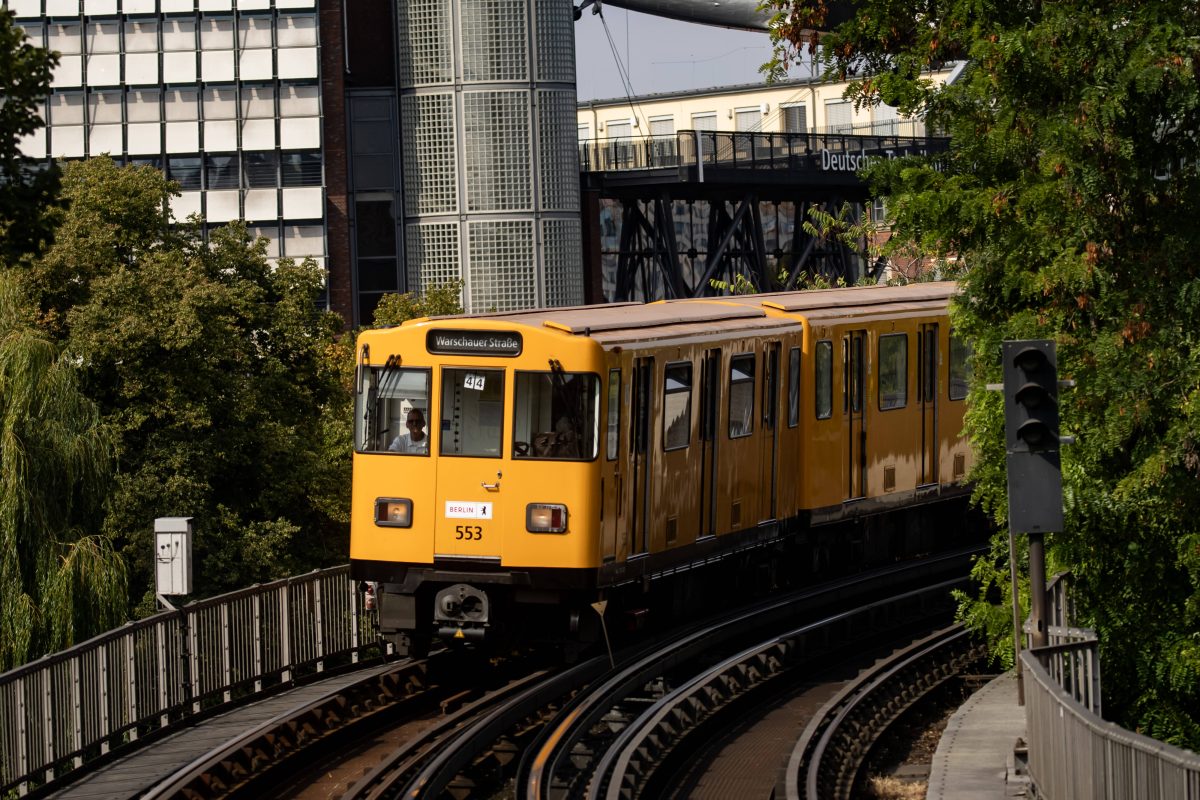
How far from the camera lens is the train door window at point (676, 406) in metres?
20.0

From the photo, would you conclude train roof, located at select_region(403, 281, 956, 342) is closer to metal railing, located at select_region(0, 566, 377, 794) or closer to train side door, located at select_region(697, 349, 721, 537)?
train side door, located at select_region(697, 349, 721, 537)

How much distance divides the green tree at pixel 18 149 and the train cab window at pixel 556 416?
17.7 ft

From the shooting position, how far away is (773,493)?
22.8 metres

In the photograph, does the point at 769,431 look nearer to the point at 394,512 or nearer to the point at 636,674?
the point at 636,674

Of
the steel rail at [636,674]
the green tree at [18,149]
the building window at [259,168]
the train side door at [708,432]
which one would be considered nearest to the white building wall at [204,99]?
the building window at [259,168]

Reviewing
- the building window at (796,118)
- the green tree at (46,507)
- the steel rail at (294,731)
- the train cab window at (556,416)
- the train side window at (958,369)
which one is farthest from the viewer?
the building window at (796,118)

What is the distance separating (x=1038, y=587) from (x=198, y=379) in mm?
20270

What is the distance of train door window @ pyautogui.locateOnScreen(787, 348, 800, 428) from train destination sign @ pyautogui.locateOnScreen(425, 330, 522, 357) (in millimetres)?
4732

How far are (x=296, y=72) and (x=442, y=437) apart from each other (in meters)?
37.4

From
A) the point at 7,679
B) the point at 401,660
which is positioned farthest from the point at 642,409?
the point at 7,679

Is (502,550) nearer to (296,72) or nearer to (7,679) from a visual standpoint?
(7,679)

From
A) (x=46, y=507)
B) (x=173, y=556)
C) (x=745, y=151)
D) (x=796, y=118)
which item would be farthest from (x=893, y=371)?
Answer: (x=796, y=118)

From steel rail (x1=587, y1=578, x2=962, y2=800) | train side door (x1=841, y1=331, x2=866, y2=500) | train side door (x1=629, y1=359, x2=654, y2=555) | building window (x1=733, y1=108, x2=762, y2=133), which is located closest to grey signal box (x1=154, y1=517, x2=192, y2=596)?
train side door (x1=629, y1=359, x2=654, y2=555)

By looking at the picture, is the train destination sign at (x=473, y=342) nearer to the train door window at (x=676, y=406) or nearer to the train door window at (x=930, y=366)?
the train door window at (x=676, y=406)
